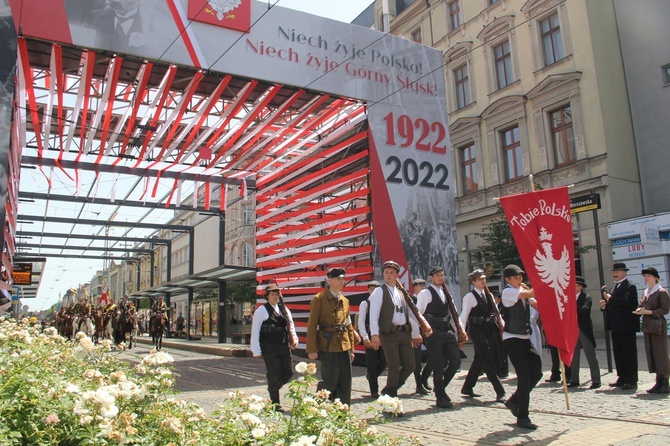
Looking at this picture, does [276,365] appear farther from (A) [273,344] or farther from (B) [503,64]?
(B) [503,64]

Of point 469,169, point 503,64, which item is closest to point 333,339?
point 469,169

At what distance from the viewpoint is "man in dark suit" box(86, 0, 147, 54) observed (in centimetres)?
1153

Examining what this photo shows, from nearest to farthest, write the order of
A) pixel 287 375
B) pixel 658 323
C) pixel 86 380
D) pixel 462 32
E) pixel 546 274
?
1. pixel 86 380
2. pixel 546 274
3. pixel 287 375
4. pixel 658 323
5. pixel 462 32

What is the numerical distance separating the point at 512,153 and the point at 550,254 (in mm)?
20141

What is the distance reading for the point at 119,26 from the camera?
11.7 meters

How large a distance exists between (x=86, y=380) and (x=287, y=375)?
12.8ft

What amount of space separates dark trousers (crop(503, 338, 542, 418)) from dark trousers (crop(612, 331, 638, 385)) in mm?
3176

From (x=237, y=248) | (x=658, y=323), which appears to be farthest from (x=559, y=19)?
(x=237, y=248)

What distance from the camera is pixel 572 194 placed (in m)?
22.8

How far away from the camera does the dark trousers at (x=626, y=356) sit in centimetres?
886

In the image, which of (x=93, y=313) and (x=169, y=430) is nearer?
(x=169, y=430)

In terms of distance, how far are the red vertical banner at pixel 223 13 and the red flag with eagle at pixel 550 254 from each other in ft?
26.9

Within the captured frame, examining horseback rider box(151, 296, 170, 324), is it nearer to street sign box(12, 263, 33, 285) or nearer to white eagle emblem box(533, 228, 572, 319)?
street sign box(12, 263, 33, 285)

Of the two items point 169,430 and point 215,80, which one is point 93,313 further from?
point 169,430
